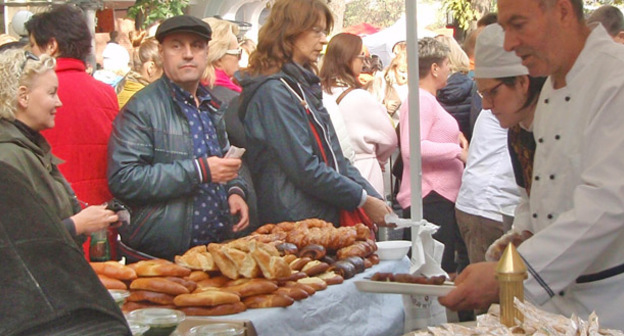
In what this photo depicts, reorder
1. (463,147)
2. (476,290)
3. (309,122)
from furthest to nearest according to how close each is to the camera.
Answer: (463,147), (309,122), (476,290)

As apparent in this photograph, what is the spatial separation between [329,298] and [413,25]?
44.9 inches

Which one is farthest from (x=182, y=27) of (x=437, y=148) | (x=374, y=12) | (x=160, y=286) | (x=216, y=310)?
(x=374, y=12)

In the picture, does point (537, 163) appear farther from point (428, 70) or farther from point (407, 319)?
point (428, 70)

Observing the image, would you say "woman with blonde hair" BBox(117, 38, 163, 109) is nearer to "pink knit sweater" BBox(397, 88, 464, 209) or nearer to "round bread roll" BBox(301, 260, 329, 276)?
"pink knit sweater" BBox(397, 88, 464, 209)

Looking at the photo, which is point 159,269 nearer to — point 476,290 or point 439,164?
point 476,290

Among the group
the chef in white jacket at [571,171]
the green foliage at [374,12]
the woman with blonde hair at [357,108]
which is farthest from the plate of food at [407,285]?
the green foliage at [374,12]

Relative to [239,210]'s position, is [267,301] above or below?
below

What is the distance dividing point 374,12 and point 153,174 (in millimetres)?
41974

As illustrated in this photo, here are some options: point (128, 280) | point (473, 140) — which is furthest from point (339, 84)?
point (128, 280)

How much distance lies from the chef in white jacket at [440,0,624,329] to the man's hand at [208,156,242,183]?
1.48 m

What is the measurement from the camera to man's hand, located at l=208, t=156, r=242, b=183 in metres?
3.99

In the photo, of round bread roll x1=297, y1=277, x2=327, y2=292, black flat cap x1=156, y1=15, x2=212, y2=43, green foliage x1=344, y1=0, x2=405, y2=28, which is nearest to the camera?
round bread roll x1=297, y1=277, x2=327, y2=292

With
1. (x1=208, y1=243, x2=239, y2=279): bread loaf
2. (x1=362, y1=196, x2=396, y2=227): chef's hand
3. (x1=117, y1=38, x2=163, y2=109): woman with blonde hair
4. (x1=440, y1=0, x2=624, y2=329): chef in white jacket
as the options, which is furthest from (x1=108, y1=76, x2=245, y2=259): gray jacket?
(x1=440, y1=0, x2=624, y2=329): chef in white jacket

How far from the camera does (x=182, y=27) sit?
4191 millimetres
